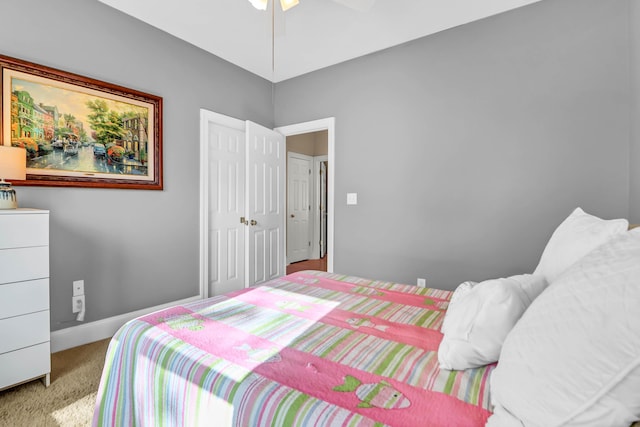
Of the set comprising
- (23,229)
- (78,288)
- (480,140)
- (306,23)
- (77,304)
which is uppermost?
(306,23)

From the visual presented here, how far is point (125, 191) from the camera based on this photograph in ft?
8.48

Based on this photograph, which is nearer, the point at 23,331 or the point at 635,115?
the point at 23,331

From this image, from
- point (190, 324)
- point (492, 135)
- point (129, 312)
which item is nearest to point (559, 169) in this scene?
point (492, 135)

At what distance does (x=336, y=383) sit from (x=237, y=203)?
2943 millimetres

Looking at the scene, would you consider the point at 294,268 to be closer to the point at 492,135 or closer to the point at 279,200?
the point at 279,200

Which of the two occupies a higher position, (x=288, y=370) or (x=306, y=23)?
(x=306, y=23)

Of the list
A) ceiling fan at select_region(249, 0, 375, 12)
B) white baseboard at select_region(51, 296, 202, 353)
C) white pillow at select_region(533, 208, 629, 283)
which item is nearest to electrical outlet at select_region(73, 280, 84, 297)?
white baseboard at select_region(51, 296, 202, 353)

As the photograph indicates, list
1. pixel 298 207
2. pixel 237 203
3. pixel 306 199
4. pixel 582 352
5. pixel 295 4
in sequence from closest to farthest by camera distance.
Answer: pixel 582 352 → pixel 295 4 → pixel 237 203 → pixel 298 207 → pixel 306 199

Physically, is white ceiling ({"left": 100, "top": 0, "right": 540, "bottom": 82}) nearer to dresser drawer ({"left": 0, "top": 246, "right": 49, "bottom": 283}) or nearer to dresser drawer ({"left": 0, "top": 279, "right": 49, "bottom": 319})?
dresser drawer ({"left": 0, "top": 246, "right": 49, "bottom": 283})

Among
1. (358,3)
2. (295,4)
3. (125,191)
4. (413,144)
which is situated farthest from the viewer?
(413,144)

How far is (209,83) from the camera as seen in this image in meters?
3.20

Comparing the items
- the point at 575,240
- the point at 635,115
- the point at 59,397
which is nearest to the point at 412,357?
the point at 575,240

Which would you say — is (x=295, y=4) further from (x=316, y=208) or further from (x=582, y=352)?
(x=316, y=208)

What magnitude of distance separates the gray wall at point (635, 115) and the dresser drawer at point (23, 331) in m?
3.75
